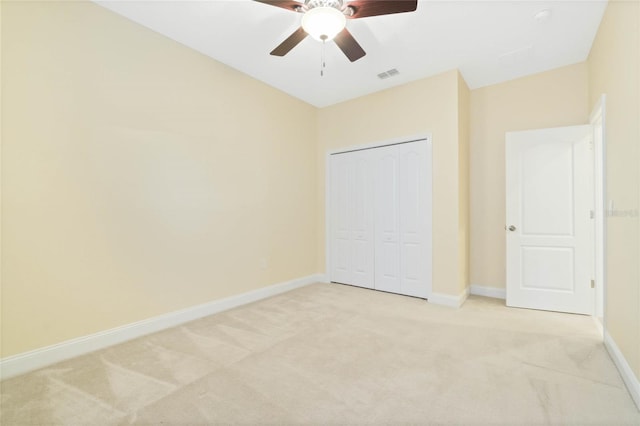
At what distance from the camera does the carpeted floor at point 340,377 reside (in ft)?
5.40

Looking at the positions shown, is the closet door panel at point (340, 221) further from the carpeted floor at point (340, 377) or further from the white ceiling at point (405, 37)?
the carpeted floor at point (340, 377)

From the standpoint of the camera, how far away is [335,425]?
1.55 metres

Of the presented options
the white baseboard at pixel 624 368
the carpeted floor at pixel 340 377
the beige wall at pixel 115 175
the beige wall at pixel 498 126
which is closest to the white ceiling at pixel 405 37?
the beige wall at pixel 498 126

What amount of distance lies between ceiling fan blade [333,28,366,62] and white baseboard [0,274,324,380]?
3026mm

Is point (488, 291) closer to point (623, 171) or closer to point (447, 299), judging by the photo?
point (447, 299)

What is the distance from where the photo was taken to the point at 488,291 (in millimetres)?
3986

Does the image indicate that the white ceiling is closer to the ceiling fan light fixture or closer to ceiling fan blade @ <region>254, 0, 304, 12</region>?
ceiling fan blade @ <region>254, 0, 304, 12</region>


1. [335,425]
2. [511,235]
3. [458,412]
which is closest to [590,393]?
[458,412]

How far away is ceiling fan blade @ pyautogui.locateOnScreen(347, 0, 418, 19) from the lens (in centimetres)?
194

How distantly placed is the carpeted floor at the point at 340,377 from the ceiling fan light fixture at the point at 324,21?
8.34ft

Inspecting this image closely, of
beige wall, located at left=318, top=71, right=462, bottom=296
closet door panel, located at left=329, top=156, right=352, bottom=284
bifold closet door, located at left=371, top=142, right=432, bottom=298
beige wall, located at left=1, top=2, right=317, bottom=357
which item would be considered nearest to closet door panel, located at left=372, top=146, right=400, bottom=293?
bifold closet door, located at left=371, top=142, right=432, bottom=298

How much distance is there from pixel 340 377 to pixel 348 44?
2.67 meters

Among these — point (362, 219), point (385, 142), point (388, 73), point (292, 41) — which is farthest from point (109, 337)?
point (388, 73)

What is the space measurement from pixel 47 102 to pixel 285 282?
3260 millimetres
